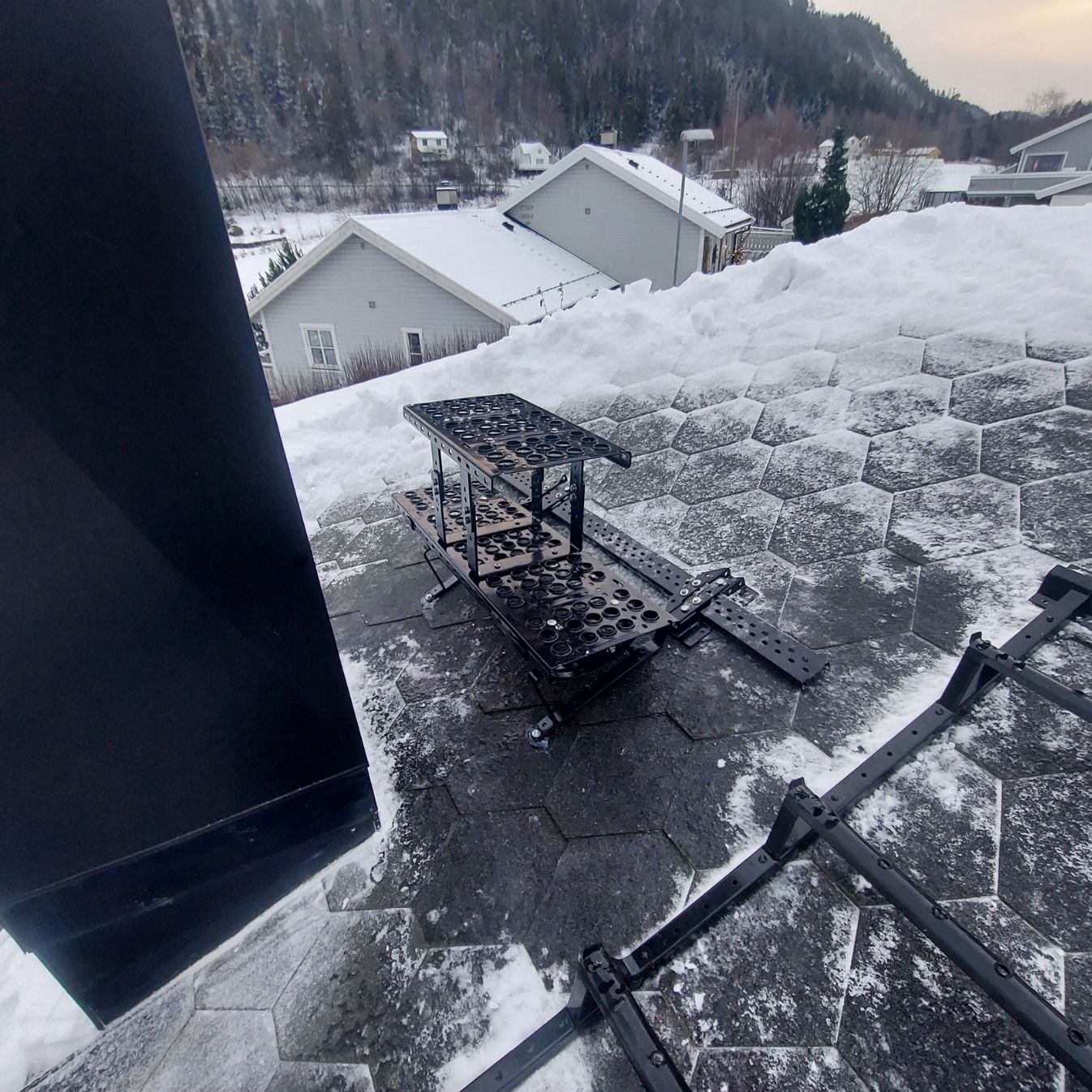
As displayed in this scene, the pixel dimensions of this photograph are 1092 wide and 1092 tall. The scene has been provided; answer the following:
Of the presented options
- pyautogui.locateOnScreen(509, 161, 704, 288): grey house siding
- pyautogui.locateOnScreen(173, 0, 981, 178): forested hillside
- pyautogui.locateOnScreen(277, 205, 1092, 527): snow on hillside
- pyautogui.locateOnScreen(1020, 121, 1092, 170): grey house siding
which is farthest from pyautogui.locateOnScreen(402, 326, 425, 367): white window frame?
pyautogui.locateOnScreen(173, 0, 981, 178): forested hillside

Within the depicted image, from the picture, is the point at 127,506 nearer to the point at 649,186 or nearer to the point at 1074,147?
the point at 649,186

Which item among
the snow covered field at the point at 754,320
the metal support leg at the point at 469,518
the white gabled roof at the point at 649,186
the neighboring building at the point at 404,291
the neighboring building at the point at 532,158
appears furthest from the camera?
the neighboring building at the point at 532,158

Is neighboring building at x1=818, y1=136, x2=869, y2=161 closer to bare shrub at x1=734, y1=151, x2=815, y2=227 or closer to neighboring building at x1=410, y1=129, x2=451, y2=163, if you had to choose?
bare shrub at x1=734, y1=151, x2=815, y2=227

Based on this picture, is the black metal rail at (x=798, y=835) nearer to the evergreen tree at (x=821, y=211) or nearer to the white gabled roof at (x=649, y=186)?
the white gabled roof at (x=649, y=186)

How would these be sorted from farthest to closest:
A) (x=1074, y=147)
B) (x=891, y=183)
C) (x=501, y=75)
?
1. (x=501, y=75)
2. (x=891, y=183)
3. (x=1074, y=147)

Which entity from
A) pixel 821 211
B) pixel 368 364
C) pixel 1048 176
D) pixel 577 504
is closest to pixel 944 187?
pixel 1048 176

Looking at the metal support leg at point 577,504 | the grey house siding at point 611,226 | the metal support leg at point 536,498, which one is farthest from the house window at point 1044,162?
the metal support leg at point 577,504
